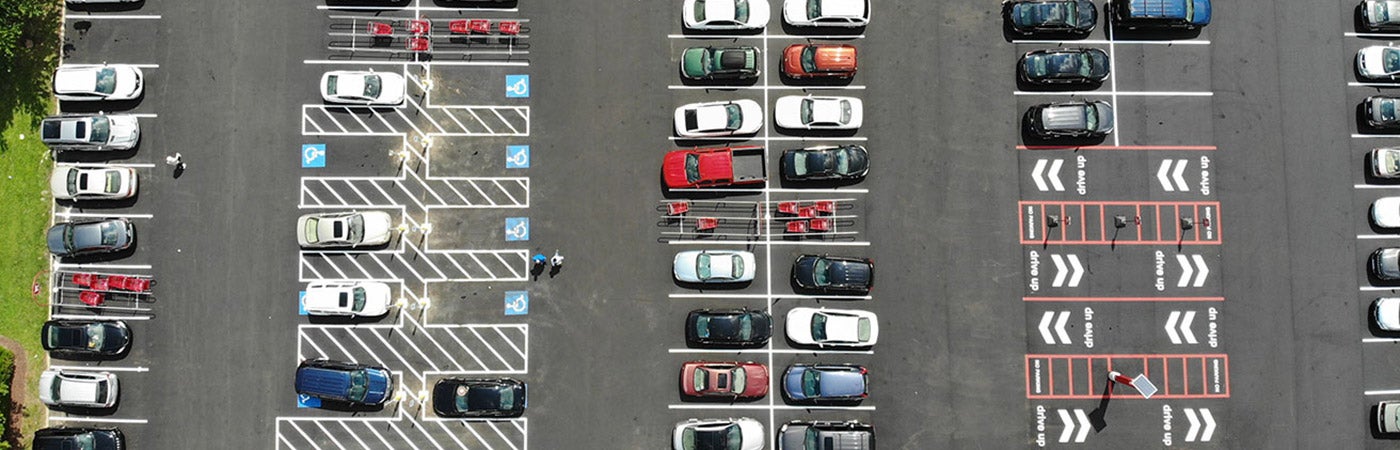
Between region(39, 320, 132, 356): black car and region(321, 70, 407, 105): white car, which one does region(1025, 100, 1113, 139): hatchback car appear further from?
region(39, 320, 132, 356): black car

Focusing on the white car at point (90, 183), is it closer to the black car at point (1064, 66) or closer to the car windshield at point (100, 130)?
the car windshield at point (100, 130)

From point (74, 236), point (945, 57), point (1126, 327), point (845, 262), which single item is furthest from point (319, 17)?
point (1126, 327)

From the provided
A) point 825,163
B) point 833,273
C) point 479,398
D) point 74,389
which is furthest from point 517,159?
point 74,389

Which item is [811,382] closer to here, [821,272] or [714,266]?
[821,272]

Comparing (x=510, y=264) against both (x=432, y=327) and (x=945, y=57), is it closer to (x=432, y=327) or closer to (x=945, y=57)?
(x=432, y=327)

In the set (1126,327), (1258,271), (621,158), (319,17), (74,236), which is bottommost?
(1126,327)

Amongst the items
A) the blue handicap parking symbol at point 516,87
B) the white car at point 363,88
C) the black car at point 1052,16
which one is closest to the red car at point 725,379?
the blue handicap parking symbol at point 516,87

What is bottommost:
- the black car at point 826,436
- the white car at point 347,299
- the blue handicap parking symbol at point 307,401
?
the black car at point 826,436
